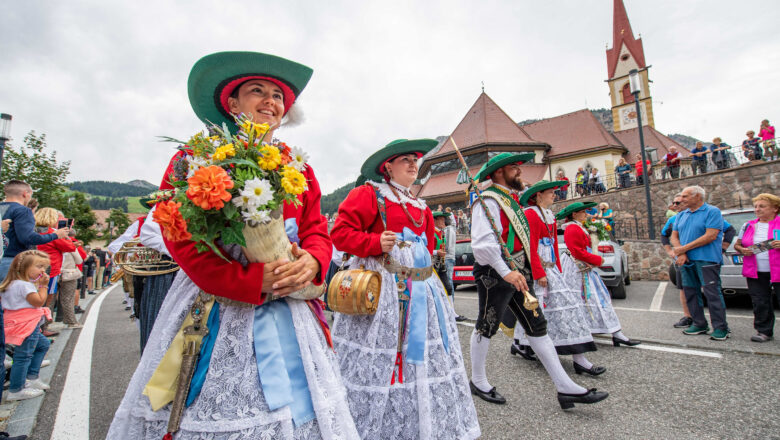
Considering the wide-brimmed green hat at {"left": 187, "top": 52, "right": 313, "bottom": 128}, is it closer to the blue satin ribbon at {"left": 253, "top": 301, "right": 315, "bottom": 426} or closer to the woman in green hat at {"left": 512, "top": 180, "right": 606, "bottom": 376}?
the blue satin ribbon at {"left": 253, "top": 301, "right": 315, "bottom": 426}

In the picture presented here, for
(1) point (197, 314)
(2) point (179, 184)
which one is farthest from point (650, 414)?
(2) point (179, 184)

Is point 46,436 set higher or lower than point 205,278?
lower

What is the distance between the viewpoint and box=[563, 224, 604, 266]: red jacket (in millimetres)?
4781

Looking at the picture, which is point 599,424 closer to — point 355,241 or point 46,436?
point 355,241

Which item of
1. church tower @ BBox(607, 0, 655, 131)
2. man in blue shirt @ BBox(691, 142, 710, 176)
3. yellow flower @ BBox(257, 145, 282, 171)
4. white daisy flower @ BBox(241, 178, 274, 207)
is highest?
church tower @ BBox(607, 0, 655, 131)

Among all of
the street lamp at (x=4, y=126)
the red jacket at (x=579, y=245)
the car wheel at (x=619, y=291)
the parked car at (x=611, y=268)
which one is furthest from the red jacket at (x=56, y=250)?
the car wheel at (x=619, y=291)

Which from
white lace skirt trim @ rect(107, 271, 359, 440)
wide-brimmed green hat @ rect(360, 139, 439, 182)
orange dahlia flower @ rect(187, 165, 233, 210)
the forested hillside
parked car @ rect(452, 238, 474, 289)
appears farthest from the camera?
the forested hillside

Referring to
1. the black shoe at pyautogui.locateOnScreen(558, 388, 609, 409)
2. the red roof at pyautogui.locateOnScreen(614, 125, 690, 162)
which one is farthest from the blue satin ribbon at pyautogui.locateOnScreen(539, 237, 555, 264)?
the red roof at pyautogui.locateOnScreen(614, 125, 690, 162)

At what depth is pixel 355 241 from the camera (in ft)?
8.78

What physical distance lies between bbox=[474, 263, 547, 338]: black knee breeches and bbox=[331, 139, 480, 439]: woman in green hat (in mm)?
721

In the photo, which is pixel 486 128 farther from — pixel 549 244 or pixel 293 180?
pixel 293 180

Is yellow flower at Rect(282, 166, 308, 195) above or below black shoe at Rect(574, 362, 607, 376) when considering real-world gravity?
above

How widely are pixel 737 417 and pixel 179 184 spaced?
3895 mm

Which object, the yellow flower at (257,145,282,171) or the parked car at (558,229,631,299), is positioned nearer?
the yellow flower at (257,145,282,171)
